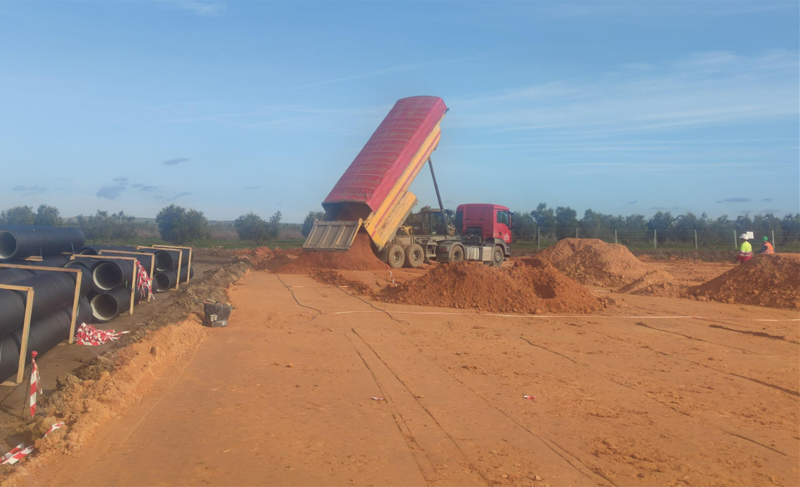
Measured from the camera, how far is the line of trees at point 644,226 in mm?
41906

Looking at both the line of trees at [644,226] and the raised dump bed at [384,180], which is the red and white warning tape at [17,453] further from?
the line of trees at [644,226]

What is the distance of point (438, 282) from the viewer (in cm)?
1576

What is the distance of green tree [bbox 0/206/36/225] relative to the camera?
54.1 metres

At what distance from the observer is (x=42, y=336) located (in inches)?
338

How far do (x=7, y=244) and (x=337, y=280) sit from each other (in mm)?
10128

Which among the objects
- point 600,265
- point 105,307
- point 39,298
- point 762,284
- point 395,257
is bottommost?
point 105,307

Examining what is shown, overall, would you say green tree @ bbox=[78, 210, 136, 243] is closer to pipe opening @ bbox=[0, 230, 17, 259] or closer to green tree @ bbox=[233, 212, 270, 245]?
green tree @ bbox=[233, 212, 270, 245]

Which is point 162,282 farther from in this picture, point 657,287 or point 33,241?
point 657,287

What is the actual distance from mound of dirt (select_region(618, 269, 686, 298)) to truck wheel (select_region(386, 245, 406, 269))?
8.40 m

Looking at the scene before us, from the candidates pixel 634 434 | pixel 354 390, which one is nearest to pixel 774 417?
pixel 634 434

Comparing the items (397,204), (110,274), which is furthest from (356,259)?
(110,274)

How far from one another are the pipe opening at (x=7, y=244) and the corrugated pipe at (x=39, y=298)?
2096mm

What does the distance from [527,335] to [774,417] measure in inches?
207

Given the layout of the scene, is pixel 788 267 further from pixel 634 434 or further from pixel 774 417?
pixel 634 434
